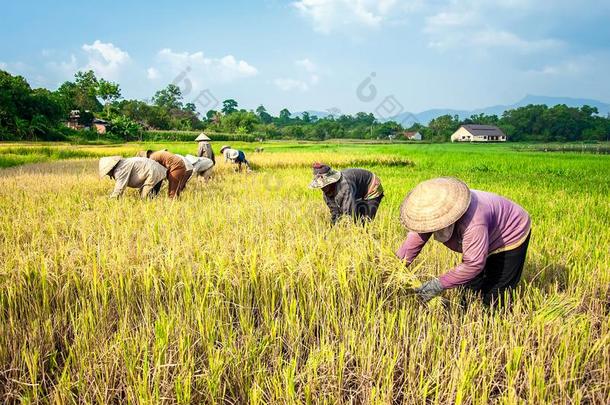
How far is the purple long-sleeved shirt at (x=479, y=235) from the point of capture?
6.94 feet

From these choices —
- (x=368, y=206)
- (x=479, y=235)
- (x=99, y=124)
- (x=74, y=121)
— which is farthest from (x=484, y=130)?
(x=479, y=235)

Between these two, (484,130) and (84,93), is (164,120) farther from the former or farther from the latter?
(484,130)

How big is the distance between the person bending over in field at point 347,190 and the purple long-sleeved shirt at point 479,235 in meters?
0.98

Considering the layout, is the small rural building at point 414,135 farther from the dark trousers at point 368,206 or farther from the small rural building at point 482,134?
the dark trousers at point 368,206

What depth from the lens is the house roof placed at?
63.1m

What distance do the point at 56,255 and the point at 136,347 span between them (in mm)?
1304

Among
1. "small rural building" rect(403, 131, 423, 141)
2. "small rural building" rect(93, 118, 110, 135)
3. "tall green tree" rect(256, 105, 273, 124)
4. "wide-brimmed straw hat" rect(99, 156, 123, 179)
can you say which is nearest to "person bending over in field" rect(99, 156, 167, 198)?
"wide-brimmed straw hat" rect(99, 156, 123, 179)

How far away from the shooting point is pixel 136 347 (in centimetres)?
183

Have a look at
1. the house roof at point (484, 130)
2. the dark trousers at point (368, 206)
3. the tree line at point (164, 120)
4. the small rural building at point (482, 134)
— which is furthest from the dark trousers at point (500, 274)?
the house roof at point (484, 130)

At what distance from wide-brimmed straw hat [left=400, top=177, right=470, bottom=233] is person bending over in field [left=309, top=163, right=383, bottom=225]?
1130mm

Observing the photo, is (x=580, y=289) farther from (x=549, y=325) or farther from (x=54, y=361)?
(x=54, y=361)

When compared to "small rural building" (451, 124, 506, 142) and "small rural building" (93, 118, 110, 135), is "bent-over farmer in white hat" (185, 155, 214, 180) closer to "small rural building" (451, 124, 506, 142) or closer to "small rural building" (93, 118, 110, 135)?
"small rural building" (93, 118, 110, 135)

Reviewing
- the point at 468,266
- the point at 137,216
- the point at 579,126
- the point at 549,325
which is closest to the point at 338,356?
the point at 468,266

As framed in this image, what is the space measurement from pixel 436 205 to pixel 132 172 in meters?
5.26
